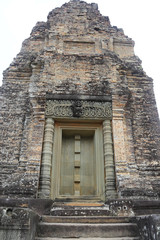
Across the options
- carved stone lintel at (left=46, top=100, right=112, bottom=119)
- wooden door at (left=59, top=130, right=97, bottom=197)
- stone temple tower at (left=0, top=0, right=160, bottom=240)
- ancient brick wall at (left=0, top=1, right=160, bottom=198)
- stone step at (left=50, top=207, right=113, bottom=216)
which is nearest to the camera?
stone step at (left=50, top=207, right=113, bottom=216)

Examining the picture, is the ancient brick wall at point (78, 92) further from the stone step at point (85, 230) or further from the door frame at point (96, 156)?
the stone step at point (85, 230)

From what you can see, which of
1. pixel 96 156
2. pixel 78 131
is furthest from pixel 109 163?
pixel 78 131

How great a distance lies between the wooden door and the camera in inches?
263

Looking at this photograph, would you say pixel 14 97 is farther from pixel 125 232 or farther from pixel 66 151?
pixel 125 232

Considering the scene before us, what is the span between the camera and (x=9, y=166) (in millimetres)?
6312

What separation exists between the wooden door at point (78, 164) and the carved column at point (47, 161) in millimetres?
737

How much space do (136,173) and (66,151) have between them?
2.51m

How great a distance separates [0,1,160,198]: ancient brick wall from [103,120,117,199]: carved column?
18 cm

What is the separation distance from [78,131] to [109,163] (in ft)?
5.50

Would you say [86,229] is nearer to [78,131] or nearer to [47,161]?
[47,161]

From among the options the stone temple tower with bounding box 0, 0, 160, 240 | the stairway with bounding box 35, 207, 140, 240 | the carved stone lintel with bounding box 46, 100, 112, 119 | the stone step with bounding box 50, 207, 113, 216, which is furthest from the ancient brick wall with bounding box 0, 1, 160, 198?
the stairway with bounding box 35, 207, 140, 240

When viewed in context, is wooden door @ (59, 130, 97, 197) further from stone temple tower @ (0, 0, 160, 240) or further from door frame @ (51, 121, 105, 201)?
door frame @ (51, 121, 105, 201)

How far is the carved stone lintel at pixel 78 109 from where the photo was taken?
22.7 ft

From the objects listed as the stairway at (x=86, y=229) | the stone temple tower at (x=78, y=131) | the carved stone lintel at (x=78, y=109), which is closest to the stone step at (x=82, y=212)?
the stone temple tower at (x=78, y=131)
